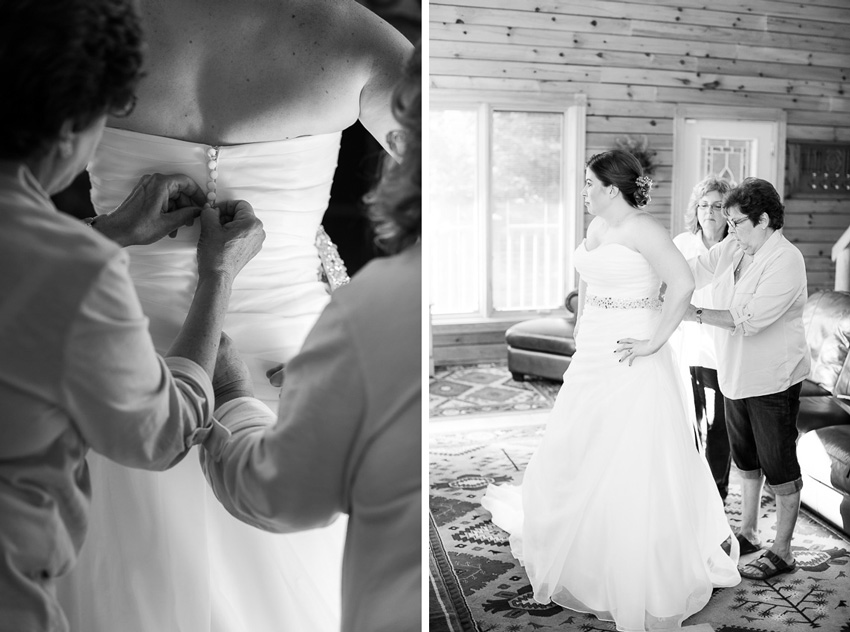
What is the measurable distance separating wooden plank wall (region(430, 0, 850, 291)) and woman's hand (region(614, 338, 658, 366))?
4.13m

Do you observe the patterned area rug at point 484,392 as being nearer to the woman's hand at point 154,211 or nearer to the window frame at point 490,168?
the window frame at point 490,168

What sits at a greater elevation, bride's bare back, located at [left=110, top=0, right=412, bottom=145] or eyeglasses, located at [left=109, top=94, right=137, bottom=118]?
bride's bare back, located at [left=110, top=0, right=412, bottom=145]

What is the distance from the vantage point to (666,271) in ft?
7.95

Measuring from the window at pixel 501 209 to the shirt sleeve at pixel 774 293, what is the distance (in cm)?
374

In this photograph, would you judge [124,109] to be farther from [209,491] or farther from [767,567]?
[767,567]

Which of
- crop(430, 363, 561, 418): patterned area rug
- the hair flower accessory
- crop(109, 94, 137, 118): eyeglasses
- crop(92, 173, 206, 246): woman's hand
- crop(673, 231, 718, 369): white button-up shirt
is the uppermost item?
the hair flower accessory

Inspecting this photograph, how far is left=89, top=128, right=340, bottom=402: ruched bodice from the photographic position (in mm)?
759

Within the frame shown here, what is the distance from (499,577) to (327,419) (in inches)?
79.0

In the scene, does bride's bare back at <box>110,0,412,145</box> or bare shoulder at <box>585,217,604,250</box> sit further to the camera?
bare shoulder at <box>585,217,604,250</box>

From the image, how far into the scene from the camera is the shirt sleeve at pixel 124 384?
2.21 ft

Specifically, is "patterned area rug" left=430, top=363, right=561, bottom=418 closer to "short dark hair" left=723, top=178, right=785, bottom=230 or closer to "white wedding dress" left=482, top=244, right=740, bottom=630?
"white wedding dress" left=482, top=244, right=740, bottom=630

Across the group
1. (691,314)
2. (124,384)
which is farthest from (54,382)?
(691,314)

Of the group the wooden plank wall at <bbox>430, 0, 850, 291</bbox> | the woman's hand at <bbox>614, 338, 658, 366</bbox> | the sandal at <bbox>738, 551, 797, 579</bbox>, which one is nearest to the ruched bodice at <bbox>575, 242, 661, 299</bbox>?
the woman's hand at <bbox>614, 338, 658, 366</bbox>

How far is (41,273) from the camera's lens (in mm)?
665
